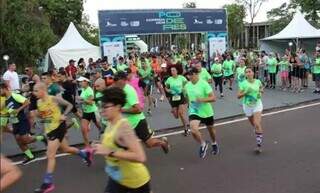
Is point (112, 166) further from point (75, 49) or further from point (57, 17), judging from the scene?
point (57, 17)

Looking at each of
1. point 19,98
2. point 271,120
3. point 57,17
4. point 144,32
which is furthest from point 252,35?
point 19,98

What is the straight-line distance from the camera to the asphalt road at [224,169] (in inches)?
314

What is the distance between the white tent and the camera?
26.9m

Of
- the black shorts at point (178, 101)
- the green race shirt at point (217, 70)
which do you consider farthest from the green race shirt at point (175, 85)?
the green race shirt at point (217, 70)

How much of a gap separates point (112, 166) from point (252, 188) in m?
3.36

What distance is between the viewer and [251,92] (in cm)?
1040

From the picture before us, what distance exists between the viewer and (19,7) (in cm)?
2820

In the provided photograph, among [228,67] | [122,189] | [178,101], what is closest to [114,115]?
[122,189]

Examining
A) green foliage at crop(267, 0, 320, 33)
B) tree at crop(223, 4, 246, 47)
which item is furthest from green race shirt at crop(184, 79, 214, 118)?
tree at crop(223, 4, 246, 47)

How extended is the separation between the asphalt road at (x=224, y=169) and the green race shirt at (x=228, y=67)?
10648mm

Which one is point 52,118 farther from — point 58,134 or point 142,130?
point 142,130

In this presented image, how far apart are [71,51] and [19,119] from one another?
1713 cm

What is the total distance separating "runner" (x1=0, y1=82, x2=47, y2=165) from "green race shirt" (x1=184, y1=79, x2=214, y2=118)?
2.67 m

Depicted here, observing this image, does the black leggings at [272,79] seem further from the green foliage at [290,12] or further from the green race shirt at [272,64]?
the green foliage at [290,12]
